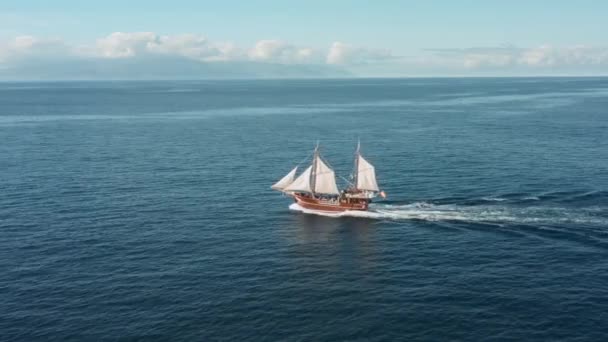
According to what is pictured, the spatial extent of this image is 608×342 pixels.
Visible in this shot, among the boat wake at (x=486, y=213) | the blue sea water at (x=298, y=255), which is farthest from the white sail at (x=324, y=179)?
the blue sea water at (x=298, y=255)

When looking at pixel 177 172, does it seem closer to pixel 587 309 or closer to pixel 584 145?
pixel 587 309

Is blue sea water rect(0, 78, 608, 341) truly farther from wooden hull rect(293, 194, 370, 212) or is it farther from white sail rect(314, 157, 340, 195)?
white sail rect(314, 157, 340, 195)

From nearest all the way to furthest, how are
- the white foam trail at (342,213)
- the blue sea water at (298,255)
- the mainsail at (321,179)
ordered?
the blue sea water at (298,255) → the white foam trail at (342,213) → the mainsail at (321,179)

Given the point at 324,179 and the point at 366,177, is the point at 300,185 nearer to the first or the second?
the point at 324,179

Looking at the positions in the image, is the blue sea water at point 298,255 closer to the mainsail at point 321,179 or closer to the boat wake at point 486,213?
the boat wake at point 486,213

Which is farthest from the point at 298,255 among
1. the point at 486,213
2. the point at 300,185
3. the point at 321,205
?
the point at 486,213

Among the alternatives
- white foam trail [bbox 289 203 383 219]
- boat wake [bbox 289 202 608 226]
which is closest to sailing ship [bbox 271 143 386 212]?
white foam trail [bbox 289 203 383 219]

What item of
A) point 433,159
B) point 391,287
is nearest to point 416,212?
point 391,287
